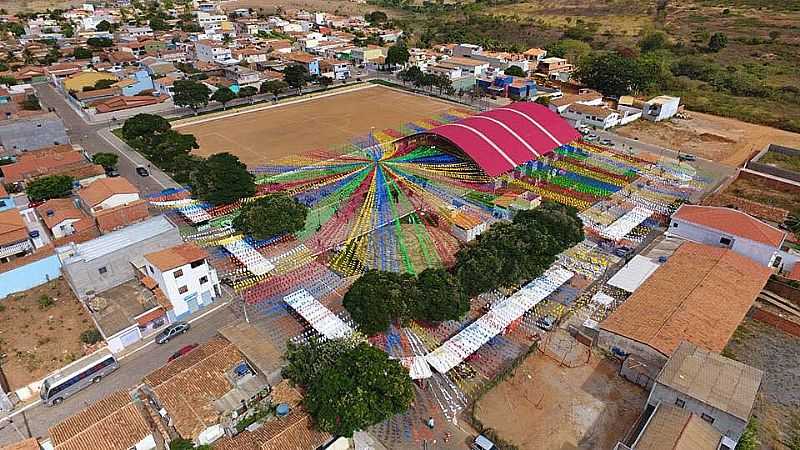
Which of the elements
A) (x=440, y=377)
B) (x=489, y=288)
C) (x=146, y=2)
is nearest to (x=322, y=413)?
(x=440, y=377)

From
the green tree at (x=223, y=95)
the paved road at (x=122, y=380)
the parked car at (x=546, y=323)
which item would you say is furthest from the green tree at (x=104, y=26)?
the parked car at (x=546, y=323)

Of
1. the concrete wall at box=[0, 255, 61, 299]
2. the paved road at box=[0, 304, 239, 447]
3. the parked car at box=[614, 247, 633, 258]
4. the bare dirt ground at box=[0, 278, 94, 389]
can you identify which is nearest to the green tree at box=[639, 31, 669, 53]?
the parked car at box=[614, 247, 633, 258]

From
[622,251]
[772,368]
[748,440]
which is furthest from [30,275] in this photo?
[772,368]

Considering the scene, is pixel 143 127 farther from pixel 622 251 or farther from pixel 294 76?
pixel 622 251

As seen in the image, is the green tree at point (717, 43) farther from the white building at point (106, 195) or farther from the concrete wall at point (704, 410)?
the white building at point (106, 195)

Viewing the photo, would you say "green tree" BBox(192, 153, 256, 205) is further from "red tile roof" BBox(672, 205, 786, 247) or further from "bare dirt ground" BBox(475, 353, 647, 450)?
"red tile roof" BBox(672, 205, 786, 247)
